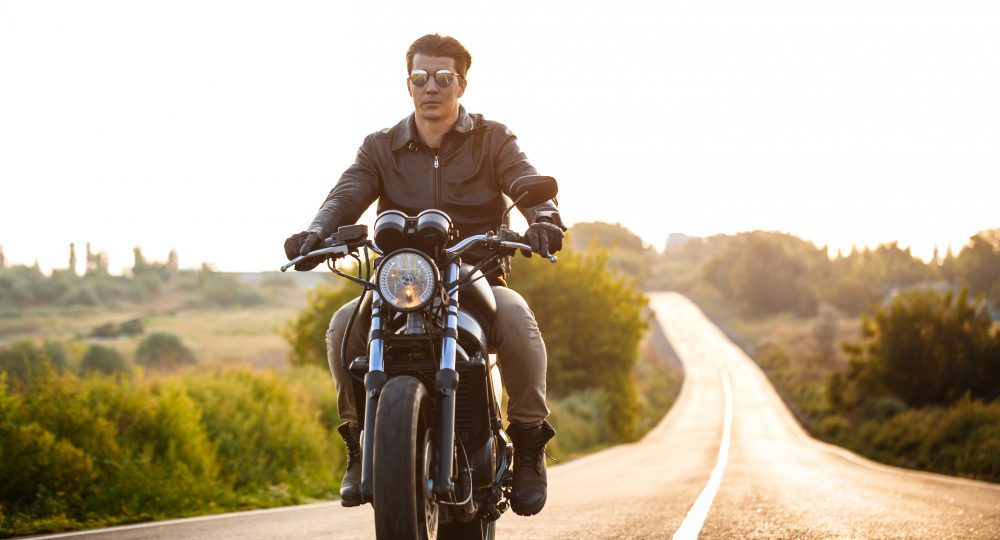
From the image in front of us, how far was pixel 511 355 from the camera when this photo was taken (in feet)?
14.0

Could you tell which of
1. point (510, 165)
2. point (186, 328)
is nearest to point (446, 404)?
point (510, 165)

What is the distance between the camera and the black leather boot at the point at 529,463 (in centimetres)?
431

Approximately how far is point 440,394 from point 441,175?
137 centimetres

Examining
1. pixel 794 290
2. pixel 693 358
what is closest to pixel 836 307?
pixel 794 290

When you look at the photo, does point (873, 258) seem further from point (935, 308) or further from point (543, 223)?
point (543, 223)

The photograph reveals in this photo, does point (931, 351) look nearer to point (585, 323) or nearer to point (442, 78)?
point (585, 323)

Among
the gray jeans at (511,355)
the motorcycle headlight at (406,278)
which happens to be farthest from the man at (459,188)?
the motorcycle headlight at (406,278)

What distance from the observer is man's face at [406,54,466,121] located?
179 inches

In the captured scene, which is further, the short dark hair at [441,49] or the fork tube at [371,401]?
the short dark hair at [441,49]

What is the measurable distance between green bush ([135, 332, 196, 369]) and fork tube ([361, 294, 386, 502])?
131 feet

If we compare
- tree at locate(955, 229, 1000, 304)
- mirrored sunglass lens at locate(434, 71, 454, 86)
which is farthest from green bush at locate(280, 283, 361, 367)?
tree at locate(955, 229, 1000, 304)

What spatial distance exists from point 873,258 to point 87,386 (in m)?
182

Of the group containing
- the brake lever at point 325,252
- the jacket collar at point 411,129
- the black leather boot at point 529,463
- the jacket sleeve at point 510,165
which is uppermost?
the jacket collar at point 411,129

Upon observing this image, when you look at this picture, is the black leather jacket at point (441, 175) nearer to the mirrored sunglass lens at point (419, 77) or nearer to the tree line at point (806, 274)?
the mirrored sunglass lens at point (419, 77)
